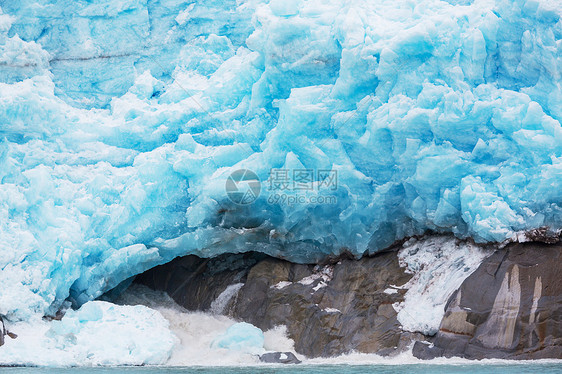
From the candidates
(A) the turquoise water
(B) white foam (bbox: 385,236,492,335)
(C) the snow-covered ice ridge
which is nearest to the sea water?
(A) the turquoise water

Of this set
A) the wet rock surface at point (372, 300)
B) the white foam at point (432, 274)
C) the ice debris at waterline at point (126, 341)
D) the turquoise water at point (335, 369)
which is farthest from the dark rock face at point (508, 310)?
the ice debris at waterline at point (126, 341)

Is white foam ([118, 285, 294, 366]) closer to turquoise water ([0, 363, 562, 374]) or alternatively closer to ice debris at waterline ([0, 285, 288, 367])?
ice debris at waterline ([0, 285, 288, 367])

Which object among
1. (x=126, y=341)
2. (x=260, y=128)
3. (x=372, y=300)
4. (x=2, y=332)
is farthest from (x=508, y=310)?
(x=2, y=332)

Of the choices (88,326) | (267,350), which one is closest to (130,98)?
(88,326)

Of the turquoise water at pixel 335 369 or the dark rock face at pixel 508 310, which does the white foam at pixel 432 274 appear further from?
the turquoise water at pixel 335 369

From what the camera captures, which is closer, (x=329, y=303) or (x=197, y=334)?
(x=329, y=303)

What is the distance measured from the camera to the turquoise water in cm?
941

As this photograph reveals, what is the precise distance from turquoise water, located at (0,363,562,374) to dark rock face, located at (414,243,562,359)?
59 centimetres

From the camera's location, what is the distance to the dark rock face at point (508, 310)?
10.5 metres

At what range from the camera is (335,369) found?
10.3 meters

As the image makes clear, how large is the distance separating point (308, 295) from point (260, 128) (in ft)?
9.12

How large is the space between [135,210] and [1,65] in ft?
11.5

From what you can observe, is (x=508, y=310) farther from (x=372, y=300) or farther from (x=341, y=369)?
(x=341, y=369)

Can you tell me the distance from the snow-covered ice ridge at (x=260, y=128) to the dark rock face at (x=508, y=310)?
0.44 m
